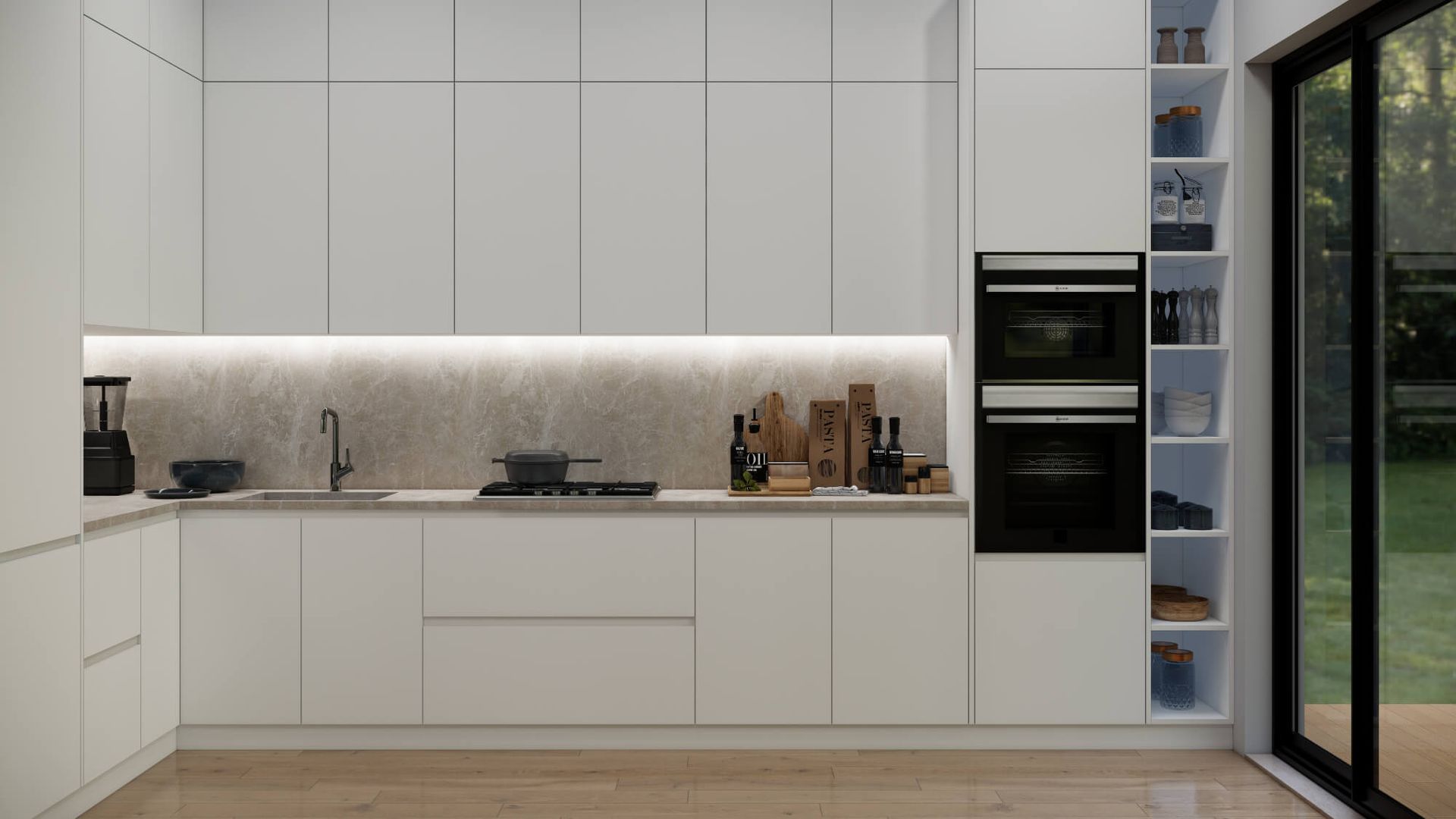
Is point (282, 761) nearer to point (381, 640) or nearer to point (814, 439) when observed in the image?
point (381, 640)

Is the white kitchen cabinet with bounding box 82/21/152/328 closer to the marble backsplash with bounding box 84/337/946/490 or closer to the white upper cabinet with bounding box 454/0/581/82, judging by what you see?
the marble backsplash with bounding box 84/337/946/490

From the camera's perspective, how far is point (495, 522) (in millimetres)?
3418

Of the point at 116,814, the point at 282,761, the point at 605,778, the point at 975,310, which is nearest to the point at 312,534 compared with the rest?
the point at 282,761

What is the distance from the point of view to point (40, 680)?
2686 mm

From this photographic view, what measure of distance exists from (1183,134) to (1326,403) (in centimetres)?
111

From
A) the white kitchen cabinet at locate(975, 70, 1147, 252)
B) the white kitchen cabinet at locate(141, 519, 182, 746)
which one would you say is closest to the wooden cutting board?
the white kitchen cabinet at locate(975, 70, 1147, 252)

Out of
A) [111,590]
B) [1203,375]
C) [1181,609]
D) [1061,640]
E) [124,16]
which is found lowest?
[1061,640]

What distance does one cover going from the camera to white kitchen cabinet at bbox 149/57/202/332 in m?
3.35

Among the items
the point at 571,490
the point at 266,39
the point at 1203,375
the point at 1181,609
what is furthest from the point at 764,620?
the point at 266,39

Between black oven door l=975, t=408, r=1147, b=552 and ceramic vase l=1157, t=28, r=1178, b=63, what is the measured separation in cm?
131

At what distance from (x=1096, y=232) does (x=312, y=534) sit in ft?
9.90

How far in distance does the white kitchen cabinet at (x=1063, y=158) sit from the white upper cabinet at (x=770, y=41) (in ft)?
2.08

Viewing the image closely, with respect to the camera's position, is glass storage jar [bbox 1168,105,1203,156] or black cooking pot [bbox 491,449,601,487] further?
black cooking pot [bbox 491,449,601,487]

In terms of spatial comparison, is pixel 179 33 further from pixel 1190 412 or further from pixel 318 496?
pixel 1190 412
